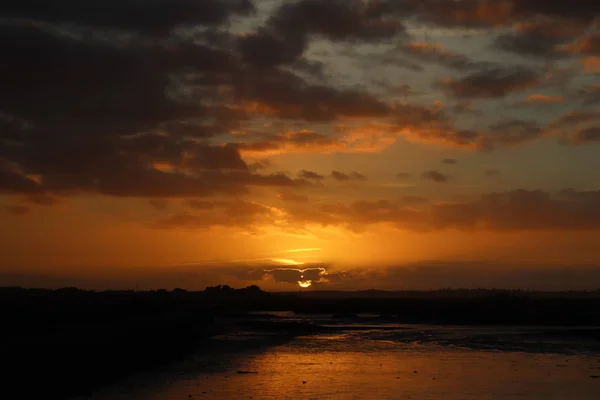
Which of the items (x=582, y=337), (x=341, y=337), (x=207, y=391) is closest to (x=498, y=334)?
(x=582, y=337)

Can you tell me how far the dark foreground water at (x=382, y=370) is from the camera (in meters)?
30.7

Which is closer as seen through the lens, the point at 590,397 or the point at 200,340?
the point at 590,397

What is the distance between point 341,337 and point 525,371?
28.0 metres

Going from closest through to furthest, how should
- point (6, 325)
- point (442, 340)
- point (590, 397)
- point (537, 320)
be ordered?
point (590, 397) → point (6, 325) → point (442, 340) → point (537, 320)

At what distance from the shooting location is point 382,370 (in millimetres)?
38750

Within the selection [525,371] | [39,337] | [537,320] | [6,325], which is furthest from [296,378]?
[537,320]

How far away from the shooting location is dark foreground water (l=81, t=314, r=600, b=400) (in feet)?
101

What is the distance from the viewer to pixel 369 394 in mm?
30250

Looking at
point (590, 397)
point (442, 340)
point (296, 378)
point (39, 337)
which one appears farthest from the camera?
point (442, 340)

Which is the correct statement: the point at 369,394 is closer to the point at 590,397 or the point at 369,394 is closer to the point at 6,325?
the point at 590,397

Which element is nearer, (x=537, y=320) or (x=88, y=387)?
(x=88, y=387)

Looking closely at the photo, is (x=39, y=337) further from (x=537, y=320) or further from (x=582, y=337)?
(x=537, y=320)

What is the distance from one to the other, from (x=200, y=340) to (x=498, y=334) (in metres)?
29.8

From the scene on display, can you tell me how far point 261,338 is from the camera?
2500 inches
